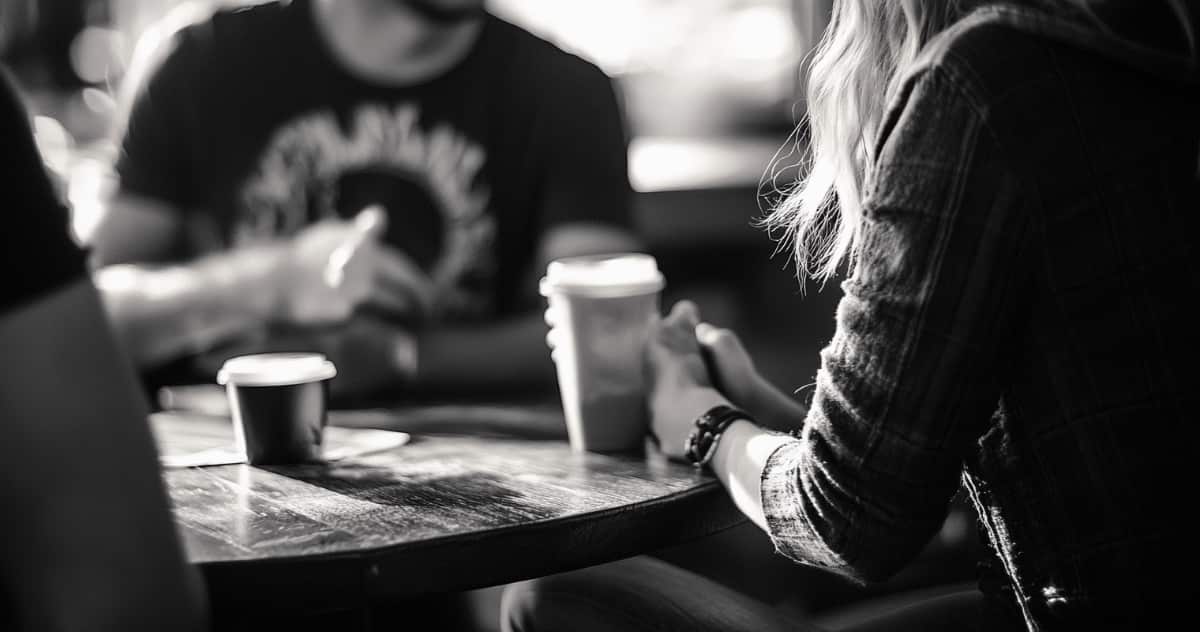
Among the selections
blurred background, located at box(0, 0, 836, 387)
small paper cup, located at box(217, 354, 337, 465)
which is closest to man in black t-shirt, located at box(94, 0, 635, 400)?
small paper cup, located at box(217, 354, 337, 465)

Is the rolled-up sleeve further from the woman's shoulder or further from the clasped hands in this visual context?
the clasped hands

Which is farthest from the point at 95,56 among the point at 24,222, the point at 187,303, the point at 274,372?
the point at 24,222

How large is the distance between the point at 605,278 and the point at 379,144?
98 cm

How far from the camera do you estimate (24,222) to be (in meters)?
0.67

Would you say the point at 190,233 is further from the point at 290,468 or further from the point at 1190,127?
the point at 1190,127

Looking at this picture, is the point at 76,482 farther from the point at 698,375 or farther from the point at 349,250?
the point at 349,250

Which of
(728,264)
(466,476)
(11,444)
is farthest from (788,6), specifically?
(11,444)

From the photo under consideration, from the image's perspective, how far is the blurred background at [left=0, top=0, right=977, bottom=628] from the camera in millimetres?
2805

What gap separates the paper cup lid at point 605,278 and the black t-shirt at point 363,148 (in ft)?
2.67

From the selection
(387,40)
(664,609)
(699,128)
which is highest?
(387,40)

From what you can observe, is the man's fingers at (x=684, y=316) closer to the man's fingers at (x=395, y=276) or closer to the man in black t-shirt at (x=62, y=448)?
the man's fingers at (x=395, y=276)

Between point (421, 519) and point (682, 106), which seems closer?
point (421, 519)

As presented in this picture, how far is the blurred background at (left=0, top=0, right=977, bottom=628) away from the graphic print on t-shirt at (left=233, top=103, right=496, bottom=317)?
0.87 meters

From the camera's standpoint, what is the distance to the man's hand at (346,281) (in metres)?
1.63
